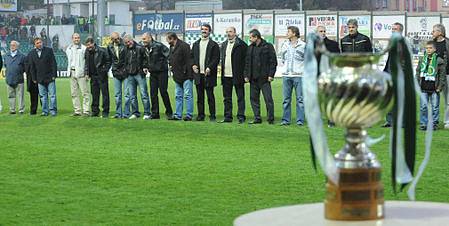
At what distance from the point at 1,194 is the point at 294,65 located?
27.2 ft

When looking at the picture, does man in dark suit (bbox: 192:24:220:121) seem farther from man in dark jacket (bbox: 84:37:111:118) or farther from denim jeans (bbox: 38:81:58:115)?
denim jeans (bbox: 38:81:58:115)

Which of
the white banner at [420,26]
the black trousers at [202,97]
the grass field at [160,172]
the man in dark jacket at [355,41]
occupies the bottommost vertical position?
the grass field at [160,172]

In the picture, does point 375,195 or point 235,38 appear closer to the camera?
point 375,195

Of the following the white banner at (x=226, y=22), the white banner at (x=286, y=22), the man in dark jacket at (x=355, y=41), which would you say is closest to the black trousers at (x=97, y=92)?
the man in dark jacket at (x=355, y=41)

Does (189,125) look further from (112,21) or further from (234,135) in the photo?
(112,21)

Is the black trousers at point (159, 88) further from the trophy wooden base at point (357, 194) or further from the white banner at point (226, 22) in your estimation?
the white banner at point (226, 22)

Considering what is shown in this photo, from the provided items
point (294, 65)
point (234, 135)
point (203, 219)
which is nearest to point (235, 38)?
point (294, 65)

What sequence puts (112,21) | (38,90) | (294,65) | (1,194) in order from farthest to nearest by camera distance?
(112,21) → (38,90) → (294,65) → (1,194)

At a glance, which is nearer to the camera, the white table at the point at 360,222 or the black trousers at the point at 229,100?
the white table at the point at 360,222

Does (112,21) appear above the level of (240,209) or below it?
above

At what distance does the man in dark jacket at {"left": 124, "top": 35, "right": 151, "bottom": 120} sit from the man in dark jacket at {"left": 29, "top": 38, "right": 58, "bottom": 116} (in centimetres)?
227

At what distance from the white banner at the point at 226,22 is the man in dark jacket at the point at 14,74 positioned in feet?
126

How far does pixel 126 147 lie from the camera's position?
51.1ft

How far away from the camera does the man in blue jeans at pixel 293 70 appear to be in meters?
18.0
